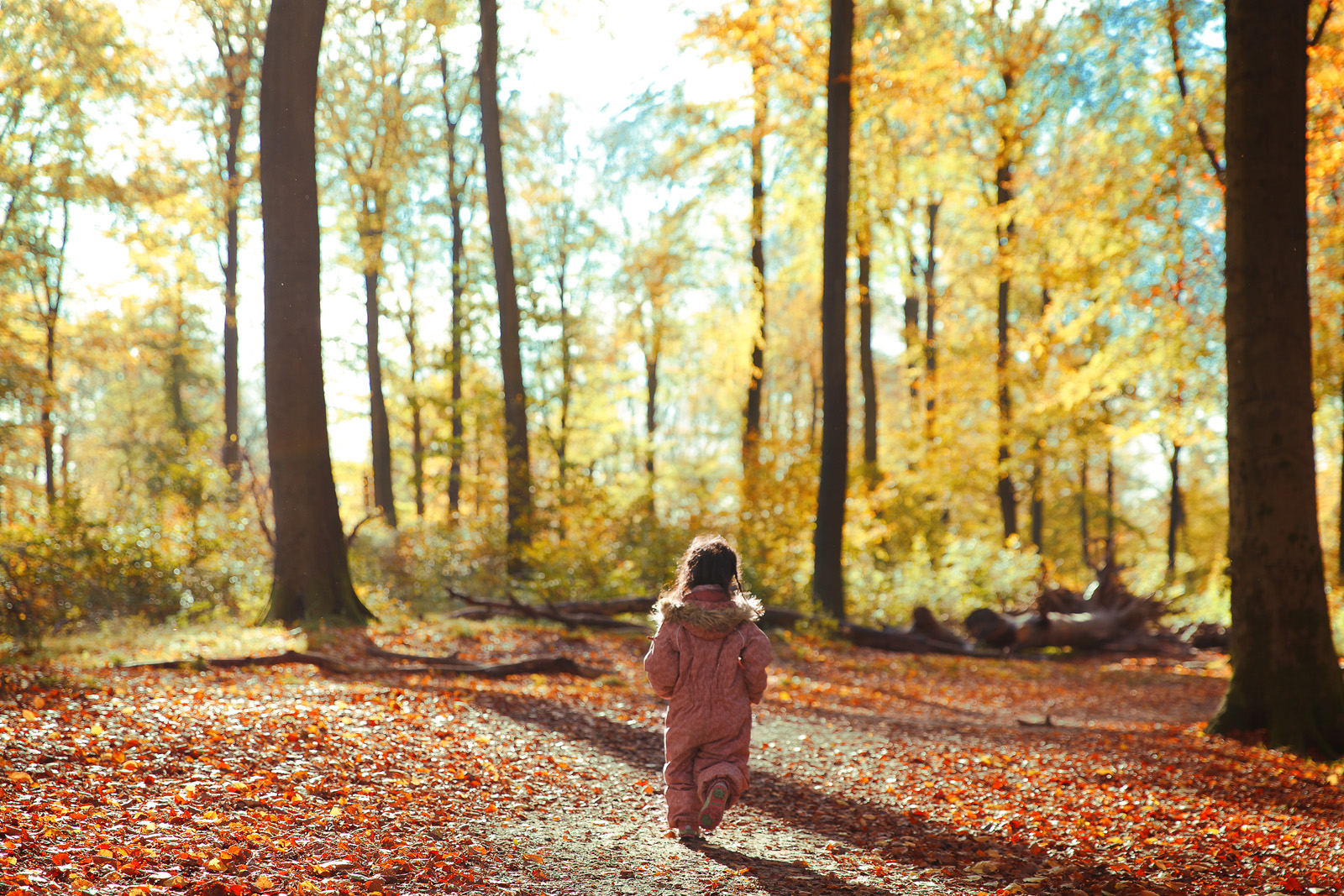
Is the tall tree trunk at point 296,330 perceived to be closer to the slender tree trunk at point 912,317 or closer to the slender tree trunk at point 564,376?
the slender tree trunk at point 564,376

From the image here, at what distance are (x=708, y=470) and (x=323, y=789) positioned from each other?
28388 mm

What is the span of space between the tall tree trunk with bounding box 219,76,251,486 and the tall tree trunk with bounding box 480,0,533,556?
6.77m

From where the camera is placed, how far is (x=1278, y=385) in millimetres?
6641

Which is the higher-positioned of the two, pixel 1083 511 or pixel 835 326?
pixel 835 326

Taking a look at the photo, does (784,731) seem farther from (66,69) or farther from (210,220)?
(66,69)

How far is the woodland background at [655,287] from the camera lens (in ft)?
39.2

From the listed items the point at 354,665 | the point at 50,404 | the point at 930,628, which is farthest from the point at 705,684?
the point at 50,404

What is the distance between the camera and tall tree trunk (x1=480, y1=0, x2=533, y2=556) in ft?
46.6

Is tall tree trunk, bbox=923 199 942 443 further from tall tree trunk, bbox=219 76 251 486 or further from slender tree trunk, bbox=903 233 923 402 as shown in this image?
tall tree trunk, bbox=219 76 251 486

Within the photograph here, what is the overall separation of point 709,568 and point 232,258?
18.5 m

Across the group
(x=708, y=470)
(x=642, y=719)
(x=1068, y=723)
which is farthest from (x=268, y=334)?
(x=708, y=470)

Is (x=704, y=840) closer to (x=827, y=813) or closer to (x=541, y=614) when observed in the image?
(x=827, y=813)

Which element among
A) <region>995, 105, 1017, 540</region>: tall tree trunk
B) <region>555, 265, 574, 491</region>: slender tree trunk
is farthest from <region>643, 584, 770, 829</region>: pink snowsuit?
<region>995, 105, 1017, 540</region>: tall tree trunk

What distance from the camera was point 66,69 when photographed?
1773cm
